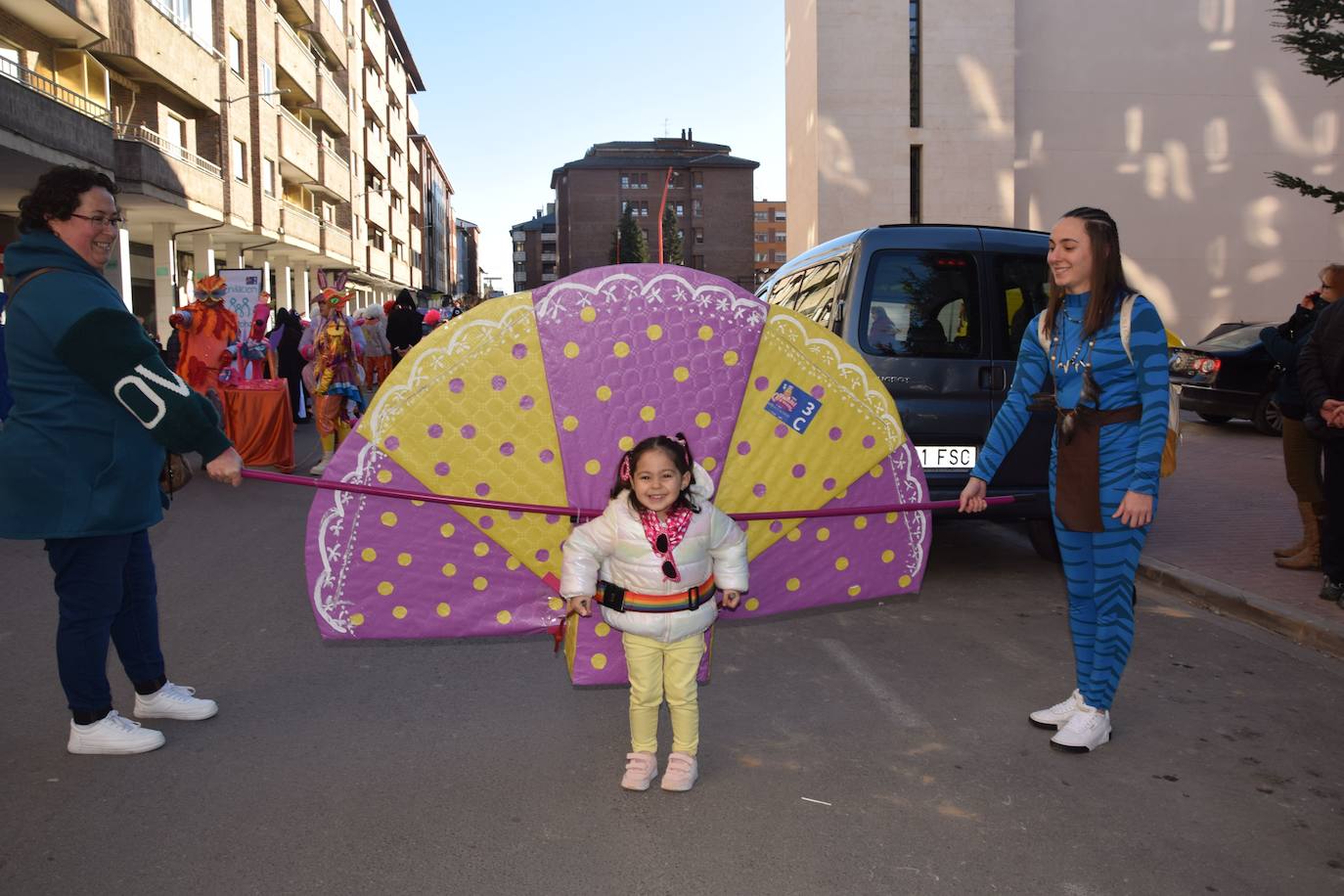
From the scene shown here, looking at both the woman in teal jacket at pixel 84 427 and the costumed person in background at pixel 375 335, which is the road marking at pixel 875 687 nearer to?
the woman in teal jacket at pixel 84 427

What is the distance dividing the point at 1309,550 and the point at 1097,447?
12.0 feet

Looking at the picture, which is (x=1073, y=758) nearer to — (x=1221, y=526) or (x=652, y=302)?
(x=652, y=302)

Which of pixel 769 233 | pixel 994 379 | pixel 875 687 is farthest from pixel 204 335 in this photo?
pixel 769 233

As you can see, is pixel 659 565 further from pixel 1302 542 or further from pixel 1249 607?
pixel 1302 542

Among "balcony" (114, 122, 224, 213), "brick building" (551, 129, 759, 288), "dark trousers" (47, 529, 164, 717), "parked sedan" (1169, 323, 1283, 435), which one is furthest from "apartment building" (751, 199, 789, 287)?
"dark trousers" (47, 529, 164, 717)

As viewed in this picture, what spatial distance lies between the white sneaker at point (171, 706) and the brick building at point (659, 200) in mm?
97518

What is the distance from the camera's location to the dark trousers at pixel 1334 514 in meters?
5.65

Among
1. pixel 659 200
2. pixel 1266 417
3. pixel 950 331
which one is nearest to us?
pixel 950 331

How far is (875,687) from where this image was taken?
4496 millimetres

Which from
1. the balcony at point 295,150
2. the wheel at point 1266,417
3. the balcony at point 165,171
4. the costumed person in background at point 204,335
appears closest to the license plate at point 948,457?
the costumed person in background at point 204,335

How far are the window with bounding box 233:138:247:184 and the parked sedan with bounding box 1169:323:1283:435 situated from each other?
25.7m

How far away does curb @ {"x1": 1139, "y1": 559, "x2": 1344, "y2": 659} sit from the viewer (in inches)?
202

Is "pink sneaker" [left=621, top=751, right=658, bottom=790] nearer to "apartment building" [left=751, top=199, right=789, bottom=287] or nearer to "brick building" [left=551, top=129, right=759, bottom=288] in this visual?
"brick building" [left=551, top=129, right=759, bottom=288]

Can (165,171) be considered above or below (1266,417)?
above
